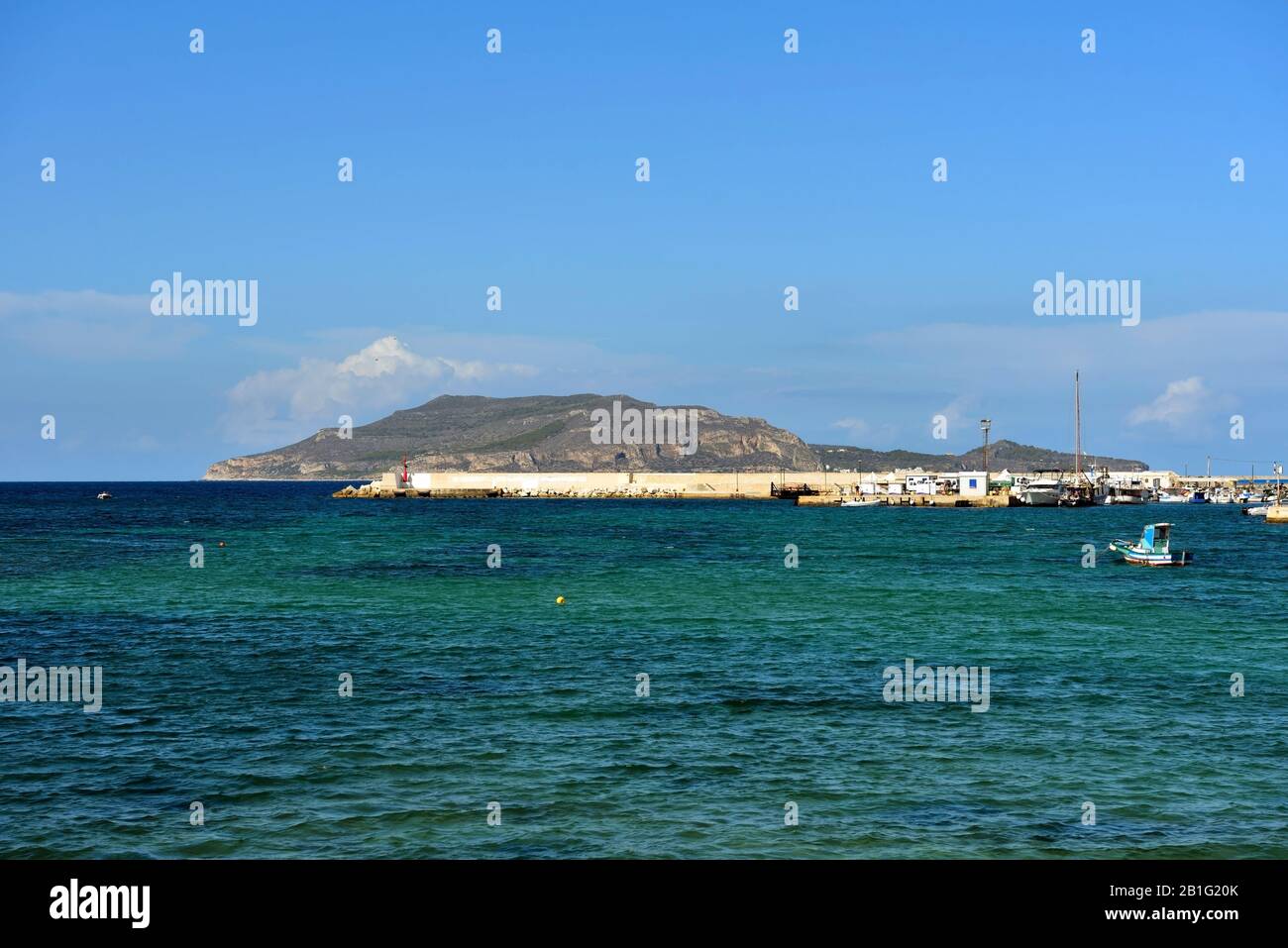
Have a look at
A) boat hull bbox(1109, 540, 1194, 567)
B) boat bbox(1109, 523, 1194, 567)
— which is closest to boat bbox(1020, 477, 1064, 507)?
boat bbox(1109, 523, 1194, 567)

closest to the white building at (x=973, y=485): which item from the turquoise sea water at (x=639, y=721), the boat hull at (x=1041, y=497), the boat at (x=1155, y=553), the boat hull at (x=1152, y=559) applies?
the boat hull at (x=1041, y=497)

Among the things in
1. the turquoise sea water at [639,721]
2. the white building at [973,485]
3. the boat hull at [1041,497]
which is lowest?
the turquoise sea water at [639,721]

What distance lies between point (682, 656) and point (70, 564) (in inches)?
1925

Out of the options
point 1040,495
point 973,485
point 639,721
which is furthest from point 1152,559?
point 973,485

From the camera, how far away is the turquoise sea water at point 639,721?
16234 millimetres

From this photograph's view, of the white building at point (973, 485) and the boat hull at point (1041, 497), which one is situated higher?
the white building at point (973, 485)

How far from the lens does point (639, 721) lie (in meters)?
23.5

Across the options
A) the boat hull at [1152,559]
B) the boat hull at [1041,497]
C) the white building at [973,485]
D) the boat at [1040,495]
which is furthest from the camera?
the white building at [973,485]

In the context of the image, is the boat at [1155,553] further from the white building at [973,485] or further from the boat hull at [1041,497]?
the white building at [973,485]

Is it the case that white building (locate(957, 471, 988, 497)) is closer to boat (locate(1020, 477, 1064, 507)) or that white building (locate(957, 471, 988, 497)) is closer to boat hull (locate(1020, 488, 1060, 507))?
boat (locate(1020, 477, 1064, 507))

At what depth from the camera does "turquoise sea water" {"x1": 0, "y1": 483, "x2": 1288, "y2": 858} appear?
53.3 feet

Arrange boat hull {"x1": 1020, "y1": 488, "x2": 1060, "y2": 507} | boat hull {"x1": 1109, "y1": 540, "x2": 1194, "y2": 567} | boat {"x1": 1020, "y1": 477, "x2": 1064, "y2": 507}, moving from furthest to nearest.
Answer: boat {"x1": 1020, "y1": 477, "x2": 1064, "y2": 507} < boat hull {"x1": 1020, "y1": 488, "x2": 1060, "y2": 507} < boat hull {"x1": 1109, "y1": 540, "x2": 1194, "y2": 567}

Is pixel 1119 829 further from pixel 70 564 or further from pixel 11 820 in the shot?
pixel 70 564

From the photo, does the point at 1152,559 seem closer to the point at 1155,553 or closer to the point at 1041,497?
the point at 1155,553
